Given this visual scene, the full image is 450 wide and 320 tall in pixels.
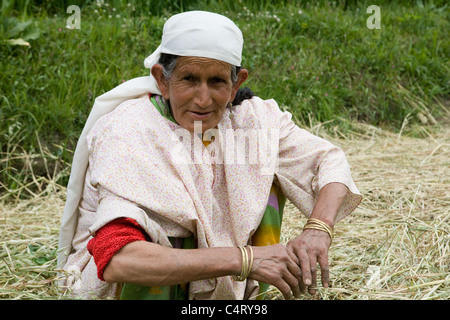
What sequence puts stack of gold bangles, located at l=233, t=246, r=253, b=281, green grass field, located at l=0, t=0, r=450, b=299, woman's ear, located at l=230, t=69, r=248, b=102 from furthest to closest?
green grass field, located at l=0, t=0, r=450, b=299 < woman's ear, located at l=230, t=69, r=248, b=102 < stack of gold bangles, located at l=233, t=246, r=253, b=281

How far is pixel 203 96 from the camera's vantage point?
2.59 m

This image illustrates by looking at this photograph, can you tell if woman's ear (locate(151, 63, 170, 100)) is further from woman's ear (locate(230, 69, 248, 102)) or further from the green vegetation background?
the green vegetation background

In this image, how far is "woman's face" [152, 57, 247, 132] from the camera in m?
2.59

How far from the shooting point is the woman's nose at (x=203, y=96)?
259 centimetres

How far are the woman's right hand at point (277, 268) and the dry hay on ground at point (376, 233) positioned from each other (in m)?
0.52

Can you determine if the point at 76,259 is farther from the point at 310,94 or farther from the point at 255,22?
the point at 255,22

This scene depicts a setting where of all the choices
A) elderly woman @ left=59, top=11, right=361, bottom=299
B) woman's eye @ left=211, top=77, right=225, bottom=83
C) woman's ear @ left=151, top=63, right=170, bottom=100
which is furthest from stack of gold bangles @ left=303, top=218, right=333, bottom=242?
woman's ear @ left=151, top=63, right=170, bottom=100

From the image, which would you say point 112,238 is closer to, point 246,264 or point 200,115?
point 246,264

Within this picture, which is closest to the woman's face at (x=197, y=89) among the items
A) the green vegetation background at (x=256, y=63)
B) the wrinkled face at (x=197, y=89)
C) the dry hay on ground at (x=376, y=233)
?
the wrinkled face at (x=197, y=89)

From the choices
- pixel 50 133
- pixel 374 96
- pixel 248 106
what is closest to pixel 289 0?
pixel 374 96

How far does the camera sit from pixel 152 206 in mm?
2443

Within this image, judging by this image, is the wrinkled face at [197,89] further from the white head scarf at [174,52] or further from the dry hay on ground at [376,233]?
the dry hay on ground at [376,233]

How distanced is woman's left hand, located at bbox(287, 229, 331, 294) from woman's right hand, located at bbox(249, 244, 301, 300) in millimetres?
36

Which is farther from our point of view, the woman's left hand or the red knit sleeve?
the woman's left hand
